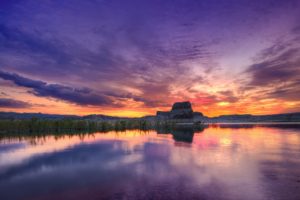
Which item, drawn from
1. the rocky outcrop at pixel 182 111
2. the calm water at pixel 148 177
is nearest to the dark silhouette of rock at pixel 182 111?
the rocky outcrop at pixel 182 111

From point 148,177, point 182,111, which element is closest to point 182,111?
point 182,111

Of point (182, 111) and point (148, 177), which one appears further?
point (182, 111)

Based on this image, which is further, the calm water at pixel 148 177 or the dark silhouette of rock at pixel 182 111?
the dark silhouette of rock at pixel 182 111

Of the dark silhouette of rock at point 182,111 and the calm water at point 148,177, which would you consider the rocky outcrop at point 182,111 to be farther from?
the calm water at point 148,177

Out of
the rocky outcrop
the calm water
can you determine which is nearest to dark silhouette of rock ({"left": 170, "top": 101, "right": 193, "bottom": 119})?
the rocky outcrop

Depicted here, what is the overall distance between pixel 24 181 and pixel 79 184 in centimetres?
273

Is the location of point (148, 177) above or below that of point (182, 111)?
below

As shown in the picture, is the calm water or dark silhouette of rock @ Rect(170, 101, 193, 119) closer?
the calm water

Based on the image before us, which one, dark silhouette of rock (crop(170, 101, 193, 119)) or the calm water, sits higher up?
dark silhouette of rock (crop(170, 101, 193, 119))

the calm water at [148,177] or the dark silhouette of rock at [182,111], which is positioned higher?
the dark silhouette of rock at [182,111]

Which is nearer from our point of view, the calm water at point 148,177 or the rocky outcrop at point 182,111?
the calm water at point 148,177

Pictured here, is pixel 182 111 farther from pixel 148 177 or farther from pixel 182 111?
pixel 148 177

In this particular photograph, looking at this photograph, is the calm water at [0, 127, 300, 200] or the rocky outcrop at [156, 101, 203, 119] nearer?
the calm water at [0, 127, 300, 200]

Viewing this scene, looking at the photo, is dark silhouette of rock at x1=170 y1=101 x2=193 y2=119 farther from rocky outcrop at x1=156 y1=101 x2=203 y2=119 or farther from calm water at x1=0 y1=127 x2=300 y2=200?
calm water at x1=0 y1=127 x2=300 y2=200
